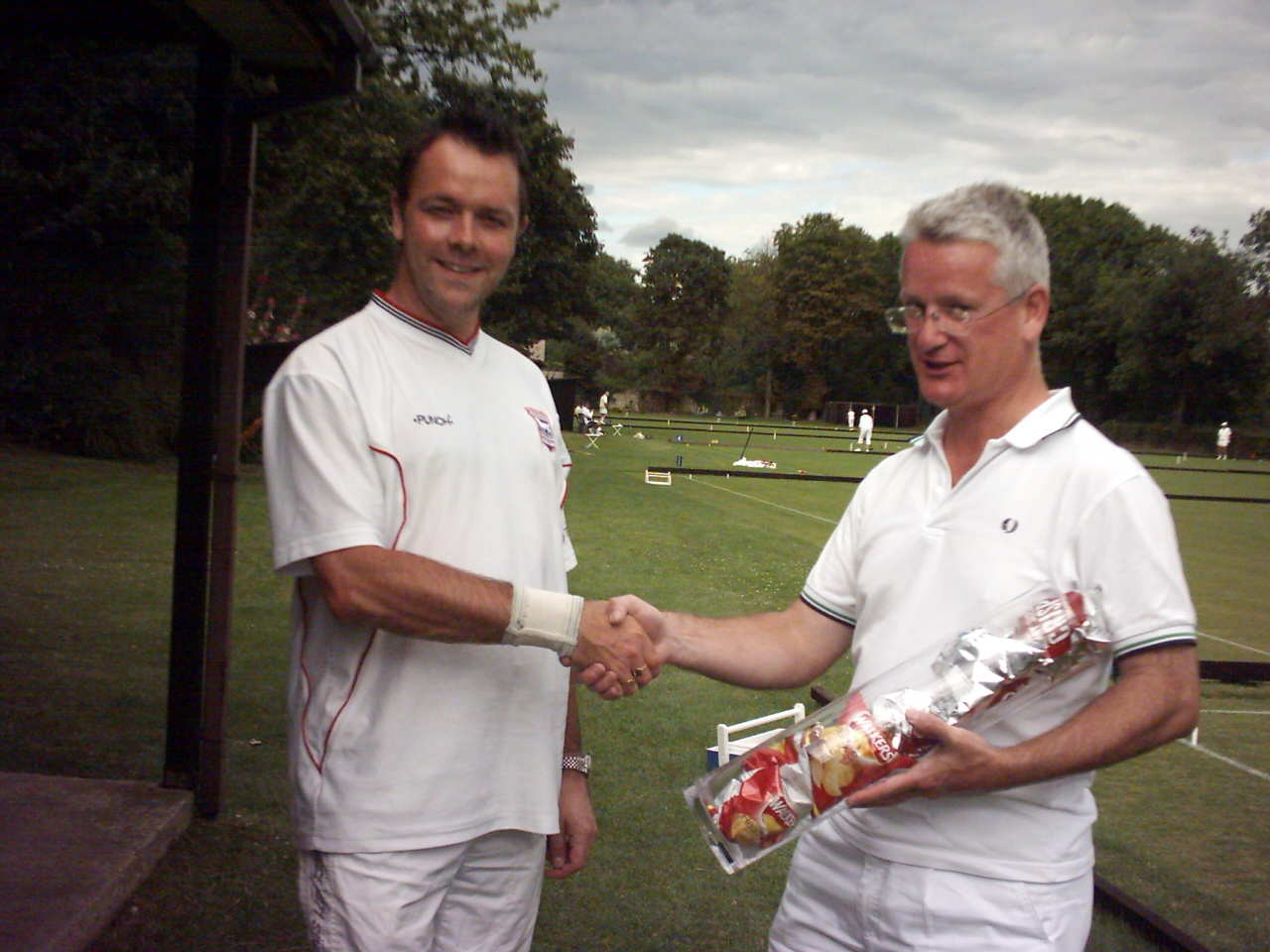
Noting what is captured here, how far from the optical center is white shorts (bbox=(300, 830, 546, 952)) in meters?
2.40

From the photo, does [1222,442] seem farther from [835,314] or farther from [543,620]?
[543,620]

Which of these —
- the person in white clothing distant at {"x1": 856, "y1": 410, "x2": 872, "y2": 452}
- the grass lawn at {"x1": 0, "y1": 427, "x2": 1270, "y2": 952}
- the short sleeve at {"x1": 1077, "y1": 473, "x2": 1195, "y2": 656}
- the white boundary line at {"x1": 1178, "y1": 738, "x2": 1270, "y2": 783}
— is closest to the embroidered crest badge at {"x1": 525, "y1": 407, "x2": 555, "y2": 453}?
the short sleeve at {"x1": 1077, "y1": 473, "x2": 1195, "y2": 656}

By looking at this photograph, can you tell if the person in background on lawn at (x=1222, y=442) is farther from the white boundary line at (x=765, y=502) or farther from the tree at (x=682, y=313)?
the tree at (x=682, y=313)

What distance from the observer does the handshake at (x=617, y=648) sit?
262cm

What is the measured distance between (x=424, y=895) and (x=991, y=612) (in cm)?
134

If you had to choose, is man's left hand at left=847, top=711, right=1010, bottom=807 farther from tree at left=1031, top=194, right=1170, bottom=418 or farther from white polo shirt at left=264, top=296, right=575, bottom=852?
tree at left=1031, top=194, right=1170, bottom=418

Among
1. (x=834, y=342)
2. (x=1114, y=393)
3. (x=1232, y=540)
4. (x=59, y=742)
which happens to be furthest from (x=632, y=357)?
(x=59, y=742)

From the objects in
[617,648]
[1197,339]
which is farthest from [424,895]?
[1197,339]

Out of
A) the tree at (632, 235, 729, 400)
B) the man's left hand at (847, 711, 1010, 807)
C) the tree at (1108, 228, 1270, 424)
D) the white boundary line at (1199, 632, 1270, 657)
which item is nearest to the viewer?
the man's left hand at (847, 711, 1010, 807)

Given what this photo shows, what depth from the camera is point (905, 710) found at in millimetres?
2133

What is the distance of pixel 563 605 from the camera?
2.49 meters

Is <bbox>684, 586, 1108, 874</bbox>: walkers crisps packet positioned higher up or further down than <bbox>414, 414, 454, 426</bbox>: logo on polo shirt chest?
further down

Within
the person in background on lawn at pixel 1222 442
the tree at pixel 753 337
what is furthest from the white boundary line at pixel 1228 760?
the tree at pixel 753 337

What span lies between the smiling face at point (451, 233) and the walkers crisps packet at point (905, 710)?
1210 mm
